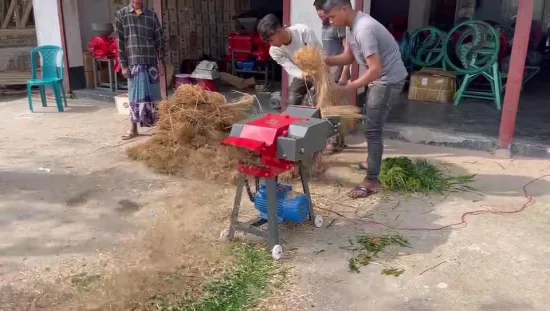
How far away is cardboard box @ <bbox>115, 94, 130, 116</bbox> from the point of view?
20.4 feet

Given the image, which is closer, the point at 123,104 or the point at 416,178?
the point at 416,178

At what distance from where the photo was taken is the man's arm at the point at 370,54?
→ 3.39 metres

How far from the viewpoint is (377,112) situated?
3.69m

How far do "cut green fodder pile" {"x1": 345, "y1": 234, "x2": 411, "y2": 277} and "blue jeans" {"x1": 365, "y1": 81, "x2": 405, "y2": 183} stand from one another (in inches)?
31.0

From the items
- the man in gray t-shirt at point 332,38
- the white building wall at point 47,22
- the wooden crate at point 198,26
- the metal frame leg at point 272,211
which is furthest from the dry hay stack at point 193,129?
the wooden crate at point 198,26

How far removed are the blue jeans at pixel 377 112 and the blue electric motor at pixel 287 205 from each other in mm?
877

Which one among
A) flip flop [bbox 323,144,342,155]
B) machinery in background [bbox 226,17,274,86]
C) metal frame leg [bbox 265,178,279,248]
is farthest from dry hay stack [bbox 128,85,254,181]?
machinery in background [bbox 226,17,274,86]

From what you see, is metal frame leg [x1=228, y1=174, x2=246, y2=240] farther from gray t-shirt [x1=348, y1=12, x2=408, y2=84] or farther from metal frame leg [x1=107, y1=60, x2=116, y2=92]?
metal frame leg [x1=107, y1=60, x2=116, y2=92]

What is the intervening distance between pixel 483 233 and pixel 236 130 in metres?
1.77

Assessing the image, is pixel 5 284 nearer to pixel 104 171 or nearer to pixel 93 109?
pixel 104 171

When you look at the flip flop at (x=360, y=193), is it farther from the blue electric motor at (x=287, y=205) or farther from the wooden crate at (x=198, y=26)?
the wooden crate at (x=198, y=26)

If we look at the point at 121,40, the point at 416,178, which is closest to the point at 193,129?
the point at 121,40

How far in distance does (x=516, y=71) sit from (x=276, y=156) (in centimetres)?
300

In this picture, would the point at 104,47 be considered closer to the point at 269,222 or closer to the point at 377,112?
the point at 377,112
